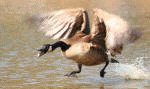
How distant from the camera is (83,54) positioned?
24.5 feet

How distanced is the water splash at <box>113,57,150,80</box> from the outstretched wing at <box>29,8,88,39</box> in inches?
50.0

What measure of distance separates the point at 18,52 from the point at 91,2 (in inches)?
506

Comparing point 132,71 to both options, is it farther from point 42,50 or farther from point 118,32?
point 42,50

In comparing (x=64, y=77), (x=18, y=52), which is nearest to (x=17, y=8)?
(x=18, y=52)

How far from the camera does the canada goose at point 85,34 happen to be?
6719 millimetres

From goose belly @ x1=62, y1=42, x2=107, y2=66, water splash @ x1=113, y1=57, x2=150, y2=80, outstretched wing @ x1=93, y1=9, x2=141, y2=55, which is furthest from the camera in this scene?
water splash @ x1=113, y1=57, x2=150, y2=80

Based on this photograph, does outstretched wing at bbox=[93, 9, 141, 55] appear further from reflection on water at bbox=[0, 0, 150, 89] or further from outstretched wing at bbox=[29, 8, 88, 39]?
outstretched wing at bbox=[29, 8, 88, 39]

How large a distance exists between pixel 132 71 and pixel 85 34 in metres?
1.42

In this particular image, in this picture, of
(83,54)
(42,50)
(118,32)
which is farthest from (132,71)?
(42,50)

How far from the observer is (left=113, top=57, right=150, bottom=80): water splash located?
8.45 m

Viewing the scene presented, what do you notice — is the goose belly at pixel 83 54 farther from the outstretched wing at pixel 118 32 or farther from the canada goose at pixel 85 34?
the outstretched wing at pixel 118 32

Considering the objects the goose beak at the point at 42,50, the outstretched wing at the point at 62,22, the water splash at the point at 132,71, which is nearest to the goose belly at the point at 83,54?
the goose beak at the point at 42,50

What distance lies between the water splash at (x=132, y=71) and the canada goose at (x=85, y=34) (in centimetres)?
74

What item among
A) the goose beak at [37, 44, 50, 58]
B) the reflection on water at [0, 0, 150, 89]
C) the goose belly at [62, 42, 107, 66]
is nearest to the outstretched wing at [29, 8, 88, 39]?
the reflection on water at [0, 0, 150, 89]
